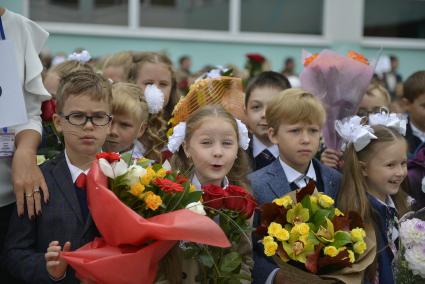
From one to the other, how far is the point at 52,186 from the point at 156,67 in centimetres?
213

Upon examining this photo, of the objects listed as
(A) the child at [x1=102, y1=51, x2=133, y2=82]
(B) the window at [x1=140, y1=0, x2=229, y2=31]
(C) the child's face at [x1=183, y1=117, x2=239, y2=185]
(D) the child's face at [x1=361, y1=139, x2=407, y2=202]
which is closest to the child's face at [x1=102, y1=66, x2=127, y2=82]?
(A) the child at [x1=102, y1=51, x2=133, y2=82]

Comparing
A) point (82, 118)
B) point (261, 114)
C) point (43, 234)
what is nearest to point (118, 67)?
point (261, 114)

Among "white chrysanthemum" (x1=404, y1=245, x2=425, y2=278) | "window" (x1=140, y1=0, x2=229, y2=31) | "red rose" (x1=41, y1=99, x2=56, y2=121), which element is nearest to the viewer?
"white chrysanthemum" (x1=404, y1=245, x2=425, y2=278)

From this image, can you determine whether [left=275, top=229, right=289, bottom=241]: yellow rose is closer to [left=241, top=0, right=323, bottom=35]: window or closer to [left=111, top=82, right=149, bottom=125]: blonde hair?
[left=111, top=82, right=149, bottom=125]: blonde hair

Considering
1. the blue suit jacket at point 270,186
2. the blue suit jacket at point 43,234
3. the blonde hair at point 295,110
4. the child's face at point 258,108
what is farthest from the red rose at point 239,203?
the child's face at point 258,108

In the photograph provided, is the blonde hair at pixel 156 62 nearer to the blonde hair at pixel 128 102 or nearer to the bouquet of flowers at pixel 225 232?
the blonde hair at pixel 128 102

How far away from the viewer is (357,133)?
435cm

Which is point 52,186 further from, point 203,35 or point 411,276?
point 203,35

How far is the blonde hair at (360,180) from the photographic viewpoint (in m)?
4.09

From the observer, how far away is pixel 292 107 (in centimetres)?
425

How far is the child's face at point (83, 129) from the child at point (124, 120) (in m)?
0.84

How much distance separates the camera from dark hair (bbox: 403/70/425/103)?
19.6 ft

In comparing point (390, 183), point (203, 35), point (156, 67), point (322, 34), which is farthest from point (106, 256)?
point (322, 34)

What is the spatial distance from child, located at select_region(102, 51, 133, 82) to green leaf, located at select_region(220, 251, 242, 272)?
2.78m
